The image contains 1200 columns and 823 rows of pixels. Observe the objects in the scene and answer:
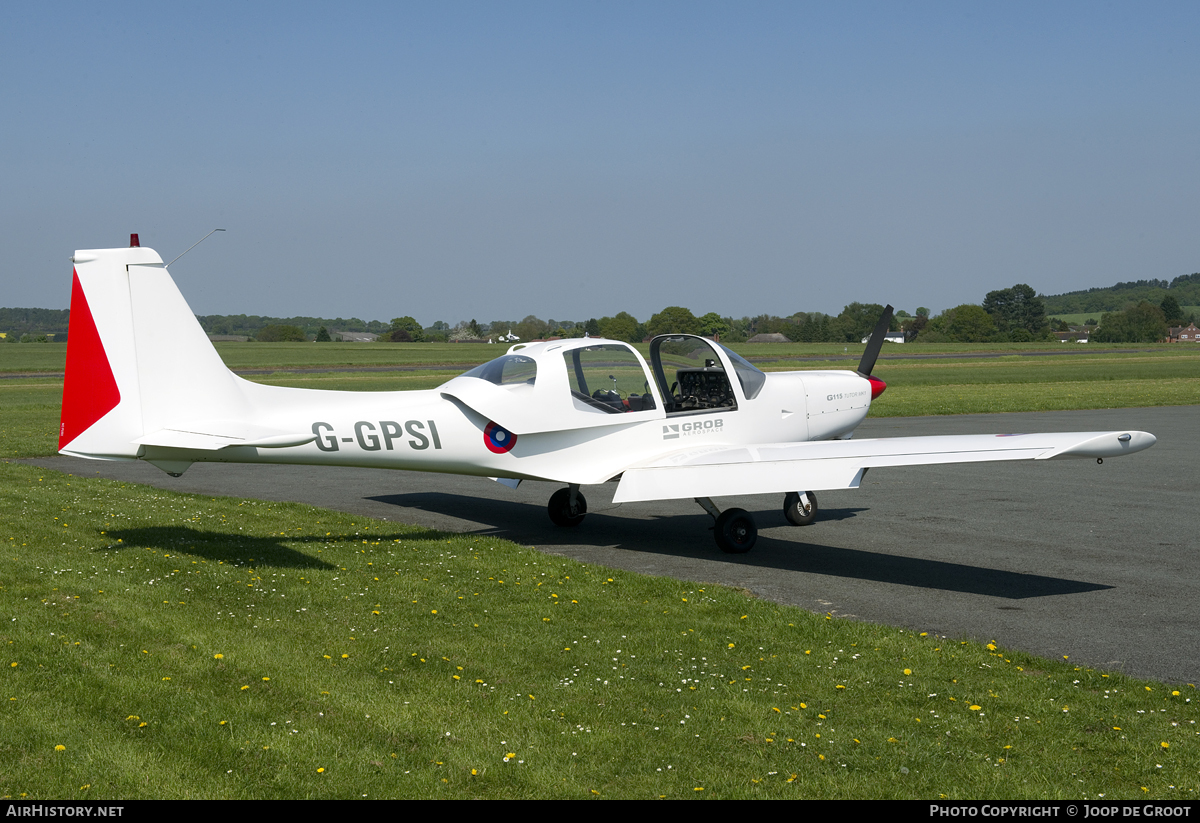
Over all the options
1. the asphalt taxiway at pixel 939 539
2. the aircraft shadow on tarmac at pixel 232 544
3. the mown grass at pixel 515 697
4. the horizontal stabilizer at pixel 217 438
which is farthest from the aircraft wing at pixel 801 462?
Answer: the horizontal stabilizer at pixel 217 438

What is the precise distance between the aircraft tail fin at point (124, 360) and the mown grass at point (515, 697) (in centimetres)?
129

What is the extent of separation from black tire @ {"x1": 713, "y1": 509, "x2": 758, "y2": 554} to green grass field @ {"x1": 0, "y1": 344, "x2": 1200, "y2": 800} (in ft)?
5.52

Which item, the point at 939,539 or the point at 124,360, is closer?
the point at 124,360

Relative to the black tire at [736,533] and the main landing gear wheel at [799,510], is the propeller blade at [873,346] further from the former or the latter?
the black tire at [736,533]

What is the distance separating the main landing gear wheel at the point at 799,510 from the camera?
12000 millimetres

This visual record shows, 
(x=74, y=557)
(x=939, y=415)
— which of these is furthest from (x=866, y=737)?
(x=939, y=415)

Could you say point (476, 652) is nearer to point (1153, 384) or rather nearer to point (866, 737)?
point (866, 737)

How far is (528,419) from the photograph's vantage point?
10.3 m

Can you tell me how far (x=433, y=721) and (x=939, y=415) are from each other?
78.4 ft

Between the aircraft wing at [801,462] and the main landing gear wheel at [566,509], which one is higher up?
the aircraft wing at [801,462]

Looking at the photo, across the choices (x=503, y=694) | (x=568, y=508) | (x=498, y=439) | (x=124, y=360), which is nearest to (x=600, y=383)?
(x=498, y=439)

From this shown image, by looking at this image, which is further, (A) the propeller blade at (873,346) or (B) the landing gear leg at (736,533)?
(A) the propeller blade at (873,346)

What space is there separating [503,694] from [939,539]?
667 cm

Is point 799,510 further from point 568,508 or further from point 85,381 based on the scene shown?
point 85,381
